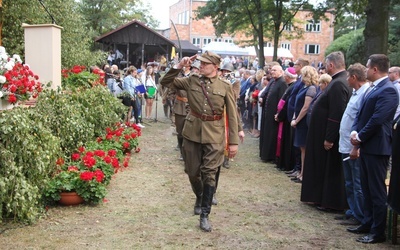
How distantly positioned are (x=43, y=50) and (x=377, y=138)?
6486 mm

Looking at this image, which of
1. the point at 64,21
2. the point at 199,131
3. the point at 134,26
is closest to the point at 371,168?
the point at 199,131

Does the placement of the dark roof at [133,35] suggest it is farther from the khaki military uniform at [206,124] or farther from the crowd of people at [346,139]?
the khaki military uniform at [206,124]

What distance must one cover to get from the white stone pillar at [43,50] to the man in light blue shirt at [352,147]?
215 inches

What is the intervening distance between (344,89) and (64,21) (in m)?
10.6

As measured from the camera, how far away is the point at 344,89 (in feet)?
24.2

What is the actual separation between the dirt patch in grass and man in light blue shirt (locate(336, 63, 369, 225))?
0.33 m

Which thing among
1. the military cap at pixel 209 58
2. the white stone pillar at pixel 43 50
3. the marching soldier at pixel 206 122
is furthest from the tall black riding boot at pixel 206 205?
the white stone pillar at pixel 43 50

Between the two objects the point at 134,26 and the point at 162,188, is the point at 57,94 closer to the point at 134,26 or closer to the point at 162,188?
the point at 162,188

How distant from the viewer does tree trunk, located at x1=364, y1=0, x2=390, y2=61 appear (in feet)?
52.6

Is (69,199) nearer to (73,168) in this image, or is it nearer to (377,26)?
(73,168)

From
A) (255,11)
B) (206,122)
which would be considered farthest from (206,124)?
(255,11)

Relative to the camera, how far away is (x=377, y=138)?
240 inches

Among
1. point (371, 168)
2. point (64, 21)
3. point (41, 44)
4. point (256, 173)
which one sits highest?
point (64, 21)

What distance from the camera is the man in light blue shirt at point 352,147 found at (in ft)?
22.2
